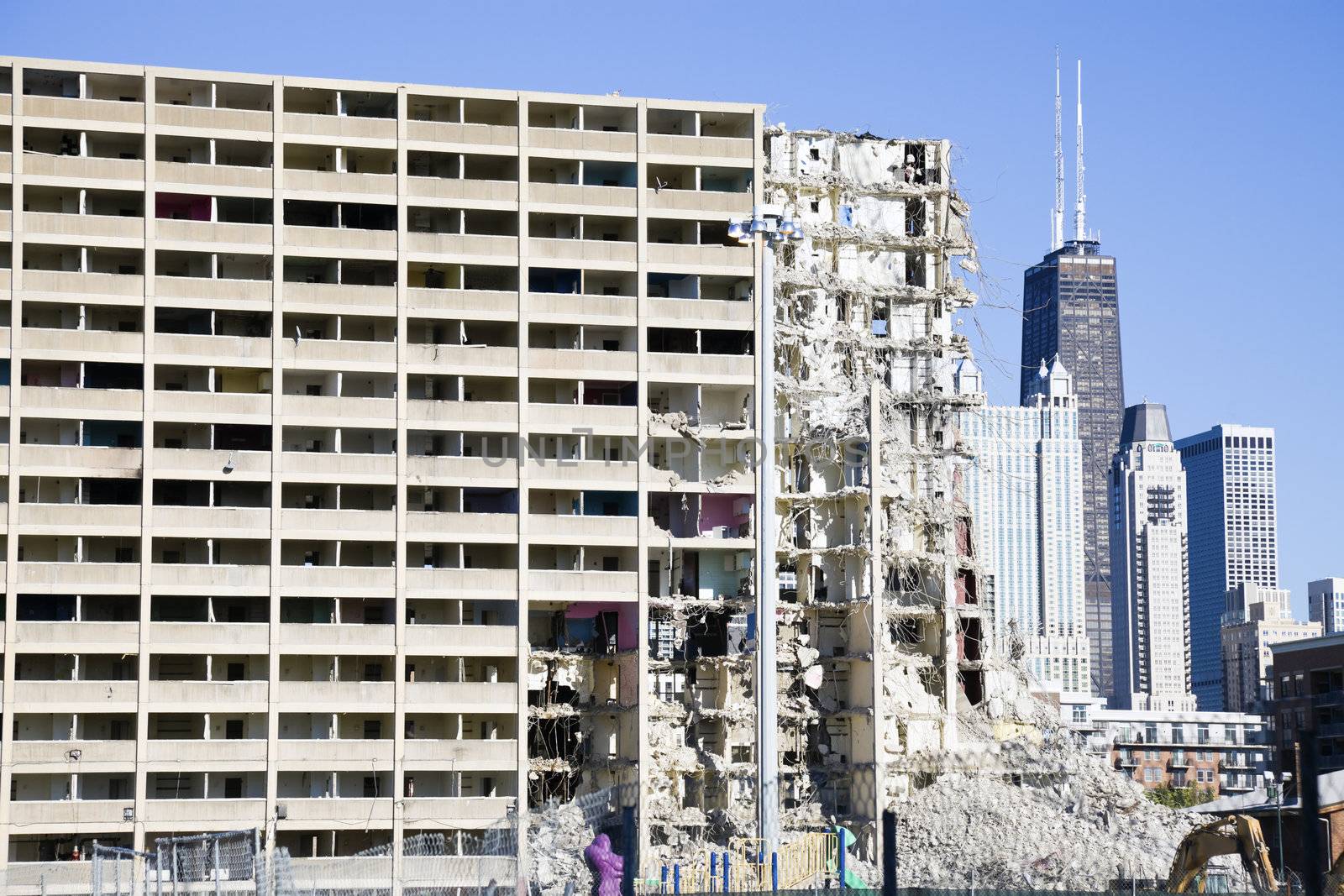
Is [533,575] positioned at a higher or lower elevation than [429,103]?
lower

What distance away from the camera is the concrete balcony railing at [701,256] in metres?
95.5

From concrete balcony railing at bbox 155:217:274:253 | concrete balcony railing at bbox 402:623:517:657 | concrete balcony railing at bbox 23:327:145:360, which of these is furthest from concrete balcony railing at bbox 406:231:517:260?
concrete balcony railing at bbox 402:623:517:657

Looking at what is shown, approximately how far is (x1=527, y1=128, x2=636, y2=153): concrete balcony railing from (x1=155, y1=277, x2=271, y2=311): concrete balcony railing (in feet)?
45.2

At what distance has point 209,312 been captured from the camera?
94.5 m

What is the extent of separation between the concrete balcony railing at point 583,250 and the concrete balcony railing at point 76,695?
1020 inches

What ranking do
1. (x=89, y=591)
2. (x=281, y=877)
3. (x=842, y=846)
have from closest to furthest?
(x=281, y=877), (x=842, y=846), (x=89, y=591)

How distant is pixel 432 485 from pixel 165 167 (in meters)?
18.4

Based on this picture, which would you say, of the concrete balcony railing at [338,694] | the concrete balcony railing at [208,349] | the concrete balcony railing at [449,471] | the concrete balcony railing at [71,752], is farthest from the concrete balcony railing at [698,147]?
the concrete balcony railing at [71,752]

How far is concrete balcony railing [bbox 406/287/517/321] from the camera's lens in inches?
3688

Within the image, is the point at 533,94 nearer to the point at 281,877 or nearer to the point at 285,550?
the point at 285,550

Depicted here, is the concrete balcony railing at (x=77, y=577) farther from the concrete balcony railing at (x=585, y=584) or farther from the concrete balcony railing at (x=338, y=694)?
the concrete balcony railing at (x=585, y=584)

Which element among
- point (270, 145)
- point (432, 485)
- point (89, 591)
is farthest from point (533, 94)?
point (89, 591)

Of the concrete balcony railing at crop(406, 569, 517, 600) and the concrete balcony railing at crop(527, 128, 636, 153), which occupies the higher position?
the concrete balcony railing at crop(527, 128, 636, 153)

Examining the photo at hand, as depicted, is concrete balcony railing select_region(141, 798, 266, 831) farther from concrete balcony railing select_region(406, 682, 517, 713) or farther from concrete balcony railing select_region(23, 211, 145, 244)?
concrete balcony railing select_region(23, 211, 145, 244)
